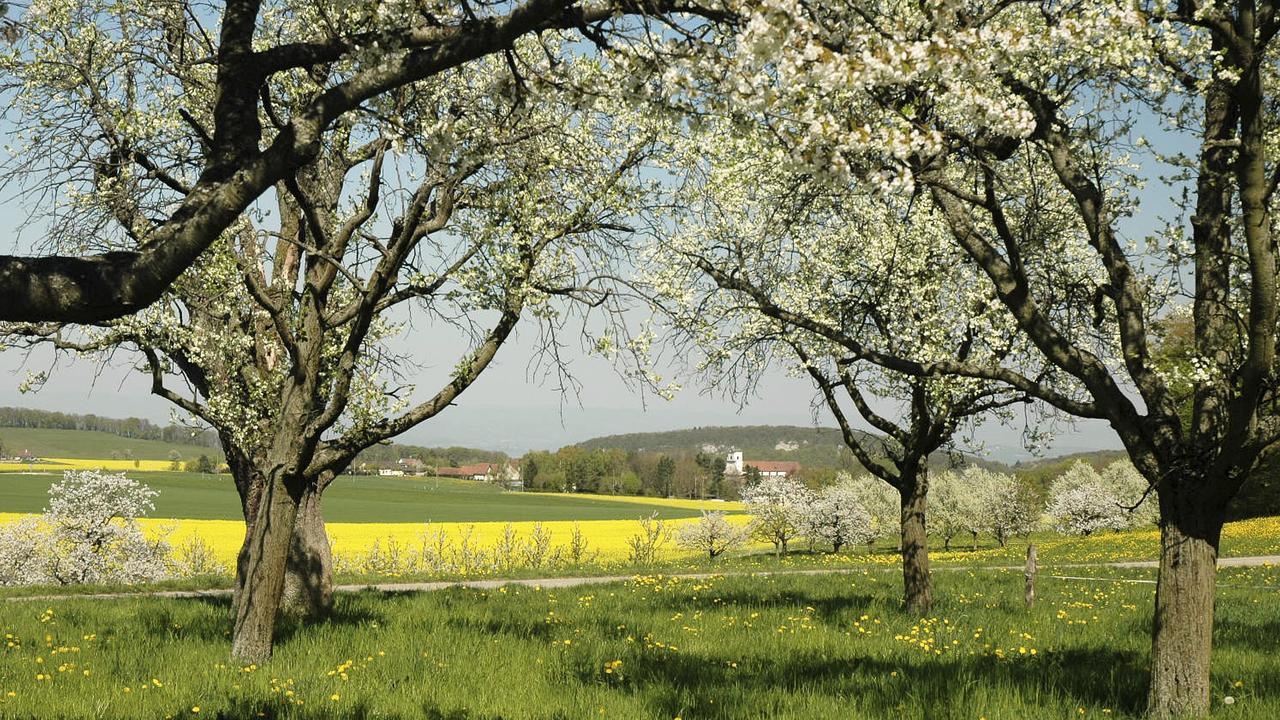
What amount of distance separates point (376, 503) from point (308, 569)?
→ 80487 millimetres

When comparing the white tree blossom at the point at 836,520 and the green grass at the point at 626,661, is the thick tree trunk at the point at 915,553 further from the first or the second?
the white tree blossom at the point at 836,520

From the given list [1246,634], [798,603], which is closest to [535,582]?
[798,603]

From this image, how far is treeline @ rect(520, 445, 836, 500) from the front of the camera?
133m

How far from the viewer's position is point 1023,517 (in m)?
54.8

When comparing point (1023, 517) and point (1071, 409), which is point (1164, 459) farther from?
point (1023, 517)

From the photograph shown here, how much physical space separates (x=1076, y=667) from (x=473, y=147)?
26.6ft

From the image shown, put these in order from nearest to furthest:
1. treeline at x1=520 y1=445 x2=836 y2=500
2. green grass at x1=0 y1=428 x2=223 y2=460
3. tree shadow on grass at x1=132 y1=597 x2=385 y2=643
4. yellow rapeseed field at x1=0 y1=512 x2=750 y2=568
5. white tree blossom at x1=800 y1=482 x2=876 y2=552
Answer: tree shadow on grass at x1=132 y1=597 x2=385 y2=643 → yellow rapeseed field at x1=0 y1=512 x2=750 y2=568 → white tree blossom at x1=800 y1=482 x2=876 y2=552 → treeline at x1=520 y1=445 x2=836 y2=500 → green grass at x1=0 y1=428 x2=223 y2=460

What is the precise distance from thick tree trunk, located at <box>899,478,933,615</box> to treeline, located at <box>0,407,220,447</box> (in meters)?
169

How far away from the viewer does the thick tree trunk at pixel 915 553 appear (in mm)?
13430

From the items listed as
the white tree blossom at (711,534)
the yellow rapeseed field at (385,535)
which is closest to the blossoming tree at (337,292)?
the yellow rapeseed field at (385,535)

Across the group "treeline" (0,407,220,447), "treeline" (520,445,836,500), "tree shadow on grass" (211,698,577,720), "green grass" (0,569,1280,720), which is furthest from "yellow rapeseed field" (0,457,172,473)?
"tree shadow on grass" (211,698,577,720)

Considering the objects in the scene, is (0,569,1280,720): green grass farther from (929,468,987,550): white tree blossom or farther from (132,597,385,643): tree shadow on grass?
(929,468,987,550): white tree blossom

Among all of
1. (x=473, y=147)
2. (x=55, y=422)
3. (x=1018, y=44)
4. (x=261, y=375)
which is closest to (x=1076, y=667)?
(x=1018, y=44)

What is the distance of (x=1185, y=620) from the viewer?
22.6 feet
